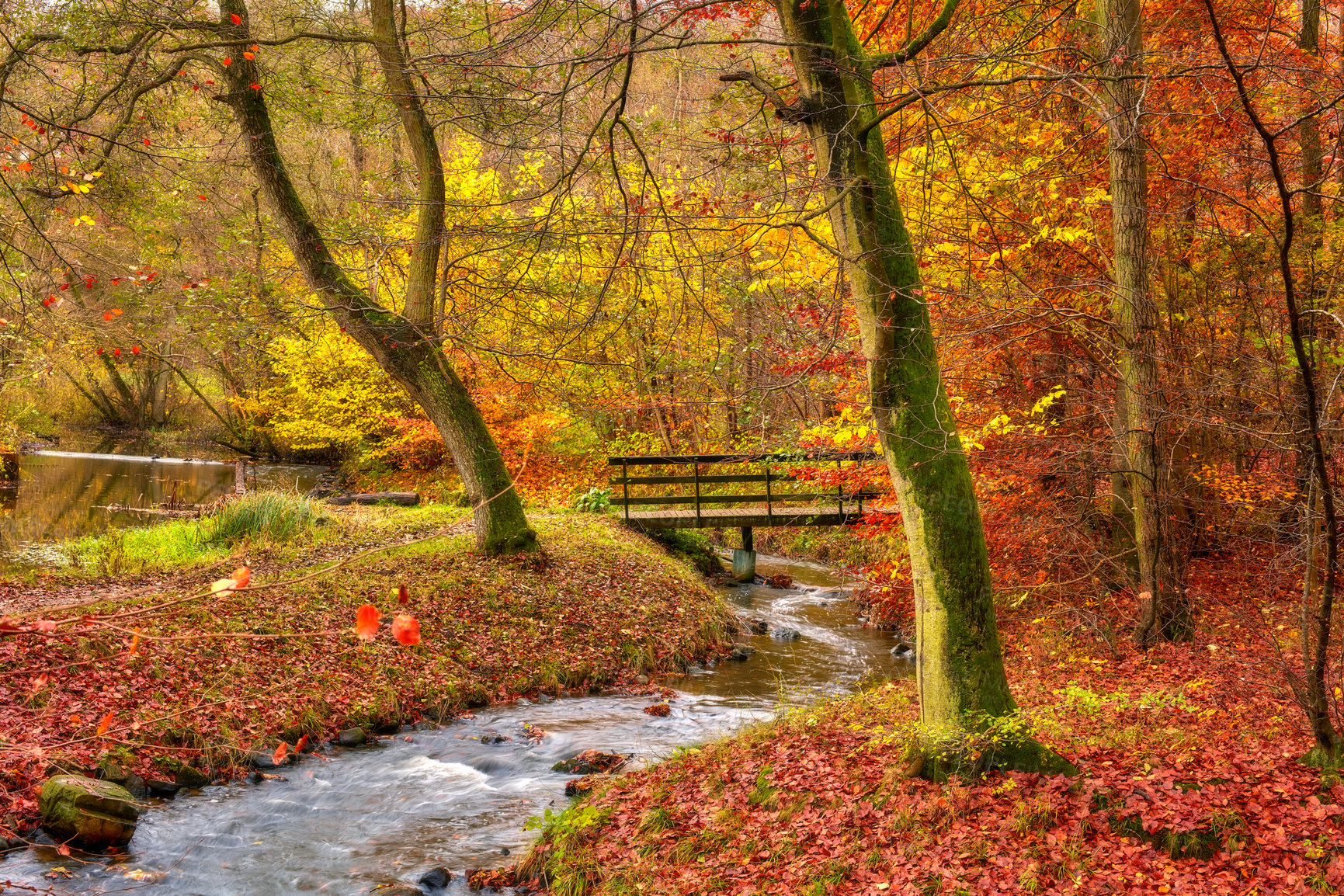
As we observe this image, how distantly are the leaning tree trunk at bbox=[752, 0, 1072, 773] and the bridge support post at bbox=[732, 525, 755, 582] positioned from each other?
31.0 feet

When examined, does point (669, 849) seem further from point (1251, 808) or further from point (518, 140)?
point (518, 140)

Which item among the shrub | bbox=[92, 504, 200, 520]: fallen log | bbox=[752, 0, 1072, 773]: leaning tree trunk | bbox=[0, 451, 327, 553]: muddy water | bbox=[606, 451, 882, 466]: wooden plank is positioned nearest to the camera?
bbox=[752, 0, 1072, 773]: leaning tree trunk

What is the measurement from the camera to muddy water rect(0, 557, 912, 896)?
16.2ft

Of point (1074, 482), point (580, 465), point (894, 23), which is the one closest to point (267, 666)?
point (1074, 482)

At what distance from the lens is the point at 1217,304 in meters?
8.26

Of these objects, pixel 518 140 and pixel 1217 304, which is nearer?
pixel 518 140

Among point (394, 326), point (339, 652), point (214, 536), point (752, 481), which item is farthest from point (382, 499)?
point (339, 652)

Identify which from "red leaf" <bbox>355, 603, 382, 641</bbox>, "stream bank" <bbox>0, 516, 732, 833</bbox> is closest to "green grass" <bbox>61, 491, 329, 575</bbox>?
"stream bank" <bbox>0, 516, 732, 833</bbox>

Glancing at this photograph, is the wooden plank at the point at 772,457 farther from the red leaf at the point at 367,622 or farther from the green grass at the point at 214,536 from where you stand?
the red leaf at the point at 367,622

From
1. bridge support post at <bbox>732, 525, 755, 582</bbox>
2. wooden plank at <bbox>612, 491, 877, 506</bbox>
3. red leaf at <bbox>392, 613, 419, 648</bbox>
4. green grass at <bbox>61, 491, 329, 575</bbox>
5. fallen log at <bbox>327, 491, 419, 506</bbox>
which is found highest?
red leaf at <bbox>392, 613, 419, 648</bbox>

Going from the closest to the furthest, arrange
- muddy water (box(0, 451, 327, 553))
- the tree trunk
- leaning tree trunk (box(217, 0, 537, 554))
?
the tree trunk → leaning tree trunk (box(217, 0, 537, 554)) → muddy water (box(0, 451, 327, 553))

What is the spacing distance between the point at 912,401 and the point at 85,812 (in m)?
5.33

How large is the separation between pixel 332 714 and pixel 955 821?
509cm

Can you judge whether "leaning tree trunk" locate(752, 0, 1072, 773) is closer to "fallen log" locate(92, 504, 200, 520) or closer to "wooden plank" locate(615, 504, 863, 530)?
"wooden plank" locate(615, 504, 863, 530)
